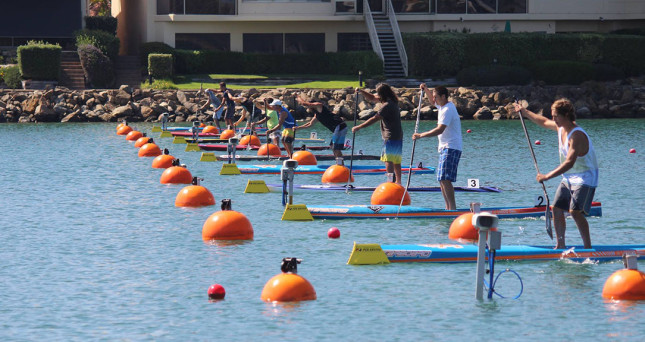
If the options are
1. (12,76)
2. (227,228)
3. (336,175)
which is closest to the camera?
(227,228)

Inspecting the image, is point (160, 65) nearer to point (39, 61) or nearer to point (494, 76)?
point (39, 61)

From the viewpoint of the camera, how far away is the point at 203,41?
6078 centimetres

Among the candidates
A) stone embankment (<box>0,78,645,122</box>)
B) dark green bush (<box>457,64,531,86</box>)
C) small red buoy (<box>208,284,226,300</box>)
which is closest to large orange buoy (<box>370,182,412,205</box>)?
small red buoy (<box>208,284,226,300</box>)

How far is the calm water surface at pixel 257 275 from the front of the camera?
39.8 ft

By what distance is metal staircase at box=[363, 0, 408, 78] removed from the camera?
56775 mm

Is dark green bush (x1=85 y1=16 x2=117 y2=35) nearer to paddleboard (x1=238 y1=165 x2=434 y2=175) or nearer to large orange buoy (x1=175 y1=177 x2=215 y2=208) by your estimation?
paddleboard (x1=238 y1=165 x2=434 y2=175)

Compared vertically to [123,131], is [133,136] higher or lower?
higher

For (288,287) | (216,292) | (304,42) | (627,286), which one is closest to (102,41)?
(304,42)

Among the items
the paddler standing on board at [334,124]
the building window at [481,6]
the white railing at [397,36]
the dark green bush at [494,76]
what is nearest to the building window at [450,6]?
the building window at [481,6]

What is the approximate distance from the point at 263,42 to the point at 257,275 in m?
47.2

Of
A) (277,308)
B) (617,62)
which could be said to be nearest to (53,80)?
(617,62)

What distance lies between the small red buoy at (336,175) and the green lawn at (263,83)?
29.1 meters

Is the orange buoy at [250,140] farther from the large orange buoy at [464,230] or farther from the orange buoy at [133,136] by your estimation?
the large orange buoy at [464,230]

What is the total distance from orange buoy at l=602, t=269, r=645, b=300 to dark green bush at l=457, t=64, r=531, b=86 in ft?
143
